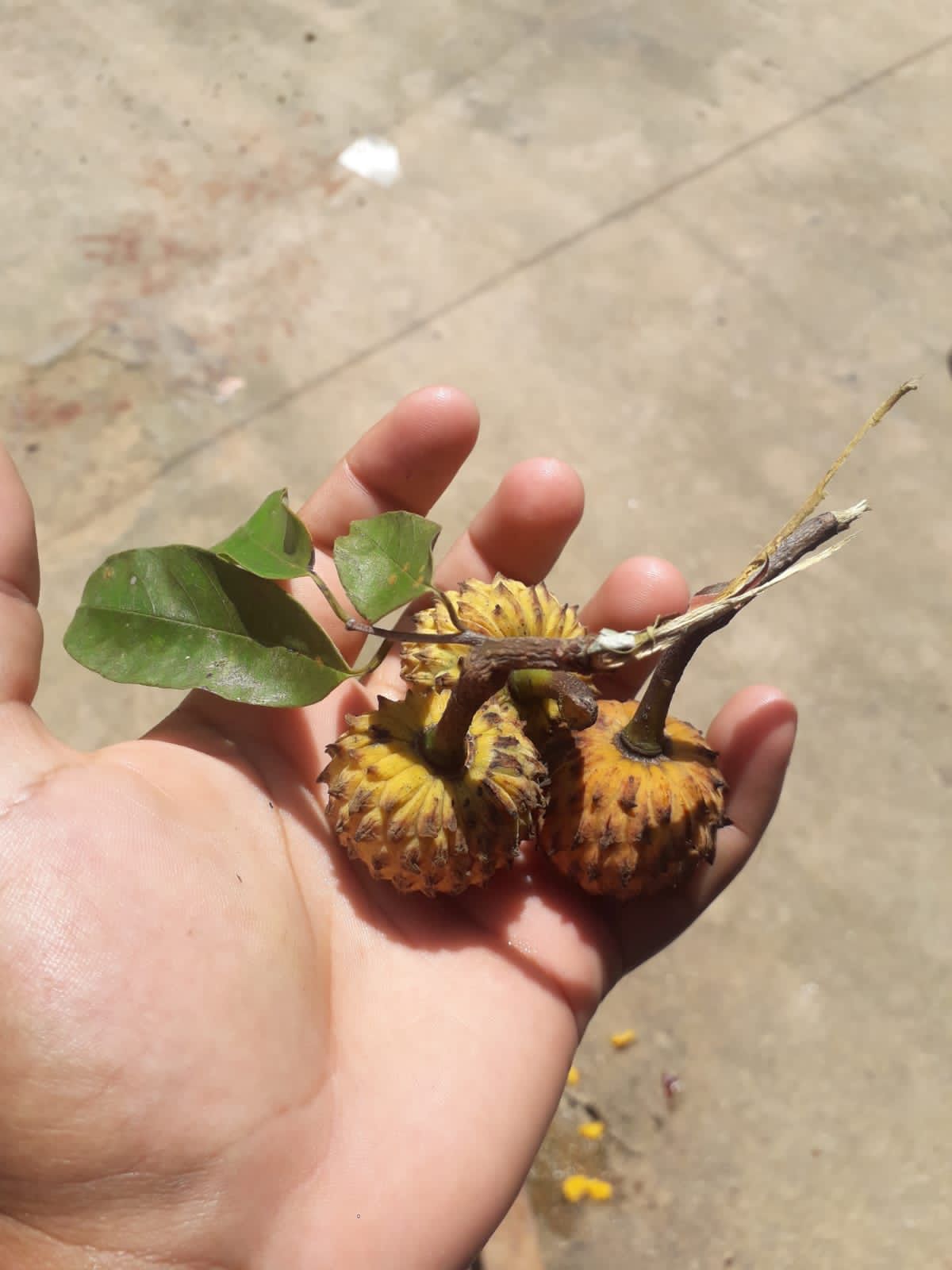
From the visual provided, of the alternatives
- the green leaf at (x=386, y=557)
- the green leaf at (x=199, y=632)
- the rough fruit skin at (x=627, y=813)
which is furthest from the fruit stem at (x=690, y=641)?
the green leaf at (x=199, y=632)

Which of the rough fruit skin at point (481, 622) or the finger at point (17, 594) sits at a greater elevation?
the finger at point (17, 594)

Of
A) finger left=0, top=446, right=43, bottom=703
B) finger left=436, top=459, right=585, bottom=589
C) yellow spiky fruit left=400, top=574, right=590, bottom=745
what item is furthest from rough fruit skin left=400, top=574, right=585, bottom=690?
finger left=0, top=446, right=43, bottom=703

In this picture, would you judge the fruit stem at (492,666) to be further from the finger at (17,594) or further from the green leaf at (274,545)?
the finger at (17,594)

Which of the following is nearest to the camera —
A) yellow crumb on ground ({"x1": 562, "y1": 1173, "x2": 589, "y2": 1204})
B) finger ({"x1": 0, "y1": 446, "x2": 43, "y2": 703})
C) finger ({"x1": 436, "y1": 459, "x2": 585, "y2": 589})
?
finger ({"x1": 0, "y1": 446, "x2": 43, "y2": 703})

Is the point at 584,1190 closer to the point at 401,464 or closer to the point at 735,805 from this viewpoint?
the point at 735,805

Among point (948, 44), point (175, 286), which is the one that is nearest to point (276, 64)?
point (175, 286)

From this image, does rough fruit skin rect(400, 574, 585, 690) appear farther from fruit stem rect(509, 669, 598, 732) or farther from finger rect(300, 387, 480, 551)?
finger rect(300, 387, 480, 551)

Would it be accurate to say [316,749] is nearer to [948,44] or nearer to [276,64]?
[276,64]
